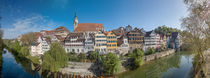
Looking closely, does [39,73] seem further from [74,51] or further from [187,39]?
[187,39]

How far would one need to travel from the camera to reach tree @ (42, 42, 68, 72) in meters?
9.86

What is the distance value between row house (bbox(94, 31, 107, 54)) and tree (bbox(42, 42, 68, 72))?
5.78 metres

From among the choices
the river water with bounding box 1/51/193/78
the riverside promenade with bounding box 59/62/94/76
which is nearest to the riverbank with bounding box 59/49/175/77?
the riverside promenade with bounding box 59/62/94/76

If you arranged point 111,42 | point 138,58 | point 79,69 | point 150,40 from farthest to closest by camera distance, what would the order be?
point 150,40 < point 111,42 < point 138,58 < point 79,69

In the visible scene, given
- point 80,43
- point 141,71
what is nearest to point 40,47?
point 80,43

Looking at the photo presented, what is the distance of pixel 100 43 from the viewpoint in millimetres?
15633

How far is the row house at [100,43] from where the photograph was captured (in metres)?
15.6

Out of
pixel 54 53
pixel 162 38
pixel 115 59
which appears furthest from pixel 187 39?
pixel 162 38

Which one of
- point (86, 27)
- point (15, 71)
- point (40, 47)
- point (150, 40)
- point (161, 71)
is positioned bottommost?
point (161, 71)

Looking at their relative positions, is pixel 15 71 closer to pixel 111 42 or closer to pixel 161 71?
pixel 111 42

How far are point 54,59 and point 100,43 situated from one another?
24.1 feet

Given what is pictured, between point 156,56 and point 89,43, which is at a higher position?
point 89,43

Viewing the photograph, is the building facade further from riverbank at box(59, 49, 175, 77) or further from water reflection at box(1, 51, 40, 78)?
water reflection at box(1, 51, 40, 78)

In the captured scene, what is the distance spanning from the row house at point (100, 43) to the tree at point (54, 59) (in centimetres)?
578
